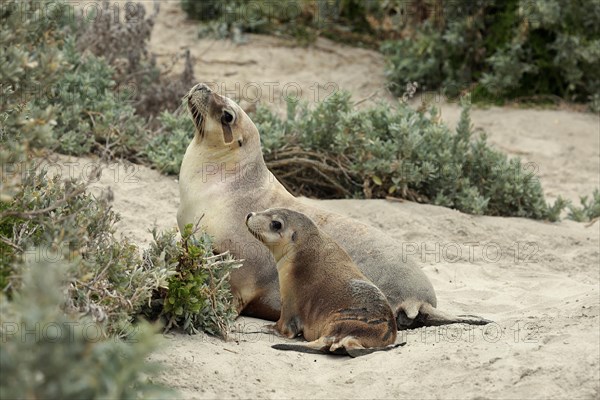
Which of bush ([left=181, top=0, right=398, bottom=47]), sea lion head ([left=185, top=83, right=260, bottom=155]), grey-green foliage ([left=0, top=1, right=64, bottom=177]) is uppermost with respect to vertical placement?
grey-green foliage ([left=0, top=1, right=64, bottom=177])

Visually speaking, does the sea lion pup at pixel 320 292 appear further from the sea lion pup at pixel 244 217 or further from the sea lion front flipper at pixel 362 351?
the sea lion pup at pixel 244 217

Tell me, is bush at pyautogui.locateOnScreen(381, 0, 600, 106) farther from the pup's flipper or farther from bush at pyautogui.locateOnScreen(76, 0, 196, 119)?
the pup's flipper

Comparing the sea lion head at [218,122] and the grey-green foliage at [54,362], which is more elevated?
the grey-green foliage at [54,362]

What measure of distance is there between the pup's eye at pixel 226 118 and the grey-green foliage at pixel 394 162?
6.93 feet

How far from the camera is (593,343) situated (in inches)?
207

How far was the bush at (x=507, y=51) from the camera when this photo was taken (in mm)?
12758

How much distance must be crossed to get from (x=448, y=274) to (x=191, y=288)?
2834 mm

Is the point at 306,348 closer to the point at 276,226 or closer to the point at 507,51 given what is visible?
the point at 276,226

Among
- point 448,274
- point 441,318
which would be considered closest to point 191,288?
point 441,318

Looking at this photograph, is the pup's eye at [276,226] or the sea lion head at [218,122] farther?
the sea lion head at [218,122]

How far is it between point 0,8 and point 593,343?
347 cm

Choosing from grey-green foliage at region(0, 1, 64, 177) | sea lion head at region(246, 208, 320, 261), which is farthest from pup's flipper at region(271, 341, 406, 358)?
grey-green foliage at region(0, 1, 64, 177)

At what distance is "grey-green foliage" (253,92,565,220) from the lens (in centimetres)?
941

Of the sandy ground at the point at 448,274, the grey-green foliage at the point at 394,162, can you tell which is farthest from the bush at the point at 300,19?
the grey-green foliage at the point at 394,162
